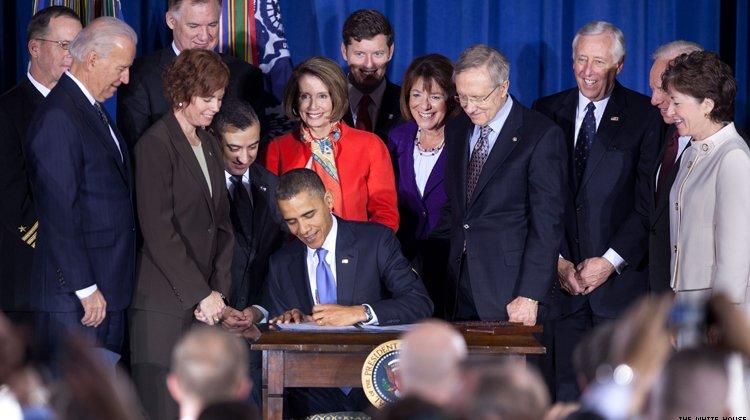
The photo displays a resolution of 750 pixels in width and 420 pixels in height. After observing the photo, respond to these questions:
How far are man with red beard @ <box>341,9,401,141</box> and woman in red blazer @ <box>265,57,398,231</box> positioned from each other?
367 millimetres

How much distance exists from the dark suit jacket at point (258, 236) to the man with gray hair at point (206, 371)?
2.78 m

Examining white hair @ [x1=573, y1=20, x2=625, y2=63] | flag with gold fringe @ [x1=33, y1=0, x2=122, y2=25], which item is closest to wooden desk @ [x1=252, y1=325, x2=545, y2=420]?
white hair @ [x1=573, y1=20, x2=625, y2=63]

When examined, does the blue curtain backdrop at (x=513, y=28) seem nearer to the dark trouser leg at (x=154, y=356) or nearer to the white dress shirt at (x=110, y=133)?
the white dress shirt at (x=110, y=133)

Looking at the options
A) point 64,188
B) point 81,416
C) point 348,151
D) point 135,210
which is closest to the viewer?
point 81,416

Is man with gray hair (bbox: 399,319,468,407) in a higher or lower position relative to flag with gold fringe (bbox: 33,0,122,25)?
lower

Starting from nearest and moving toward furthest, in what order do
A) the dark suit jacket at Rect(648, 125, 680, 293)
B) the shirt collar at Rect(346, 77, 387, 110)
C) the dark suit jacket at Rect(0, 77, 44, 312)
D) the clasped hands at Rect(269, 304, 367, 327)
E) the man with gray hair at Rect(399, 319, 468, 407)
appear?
the man with gray hair at Rect(399, 319, 468, 407), the clasped hands at Rect(269, 304, 367, 327), the dark suit jacket at Rect(648, 125, 680, 293), the dark suit jacket at Rect(0, 77, 44, 312), the shirt collar at Rect(346, 77, 387, 110)

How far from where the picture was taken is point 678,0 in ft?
22.4

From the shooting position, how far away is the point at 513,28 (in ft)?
22.4

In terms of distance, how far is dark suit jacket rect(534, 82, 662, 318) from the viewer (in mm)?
5684

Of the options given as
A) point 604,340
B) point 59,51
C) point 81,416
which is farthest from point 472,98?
point 81,416

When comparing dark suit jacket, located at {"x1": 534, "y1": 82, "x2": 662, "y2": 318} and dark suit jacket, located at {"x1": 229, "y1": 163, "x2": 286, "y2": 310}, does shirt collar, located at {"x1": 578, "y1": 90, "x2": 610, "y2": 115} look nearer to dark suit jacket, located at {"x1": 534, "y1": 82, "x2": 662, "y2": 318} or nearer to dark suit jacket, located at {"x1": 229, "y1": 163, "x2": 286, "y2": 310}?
dark suit jacket, located at {"x1": 534, "y1": 82, "x2": 662, "y2": 318}

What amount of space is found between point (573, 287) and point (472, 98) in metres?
1.04

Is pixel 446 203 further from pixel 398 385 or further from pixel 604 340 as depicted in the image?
pixel 604 340

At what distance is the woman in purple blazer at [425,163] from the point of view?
19.0 feet
